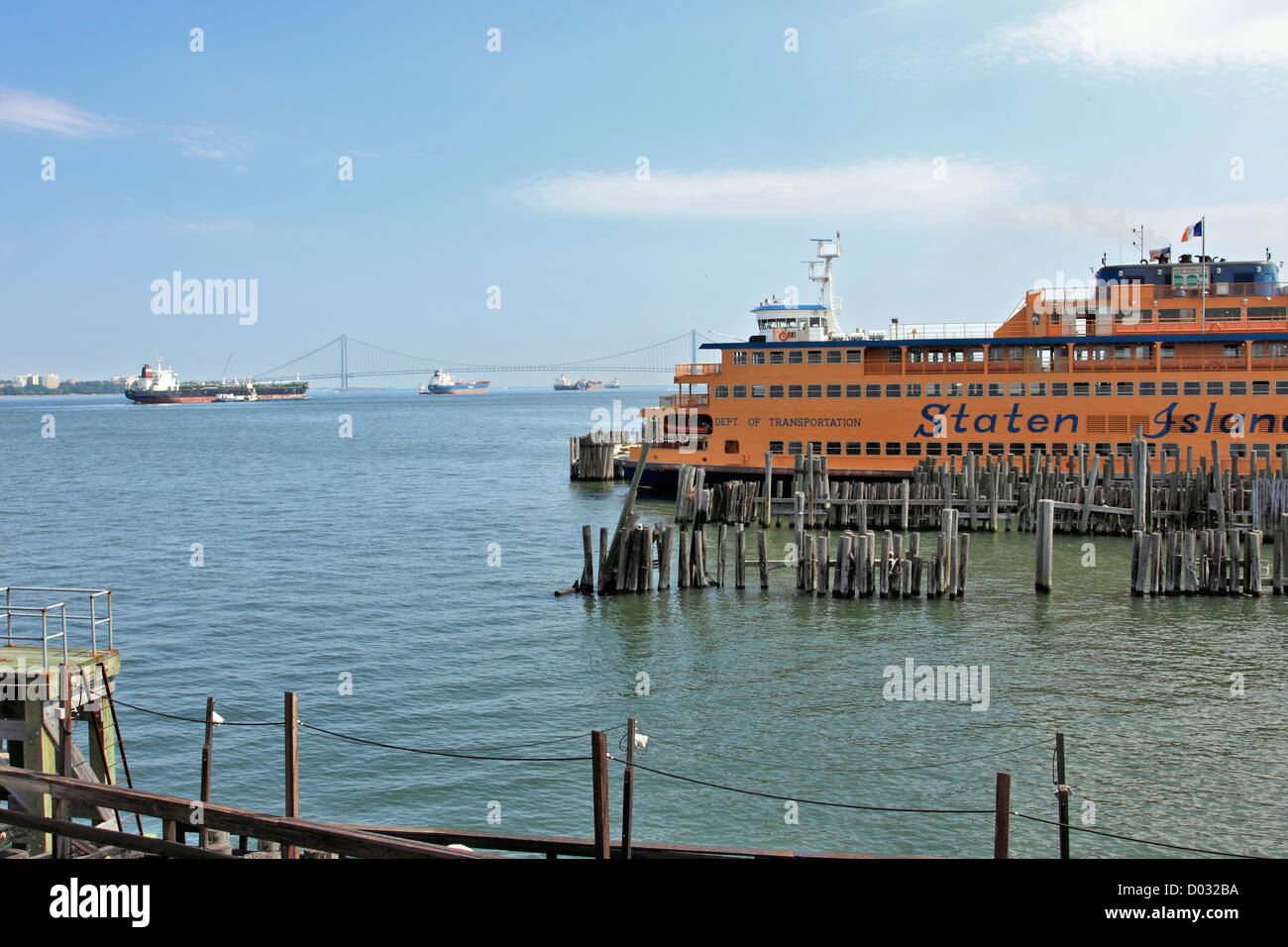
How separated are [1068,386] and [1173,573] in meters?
22.2

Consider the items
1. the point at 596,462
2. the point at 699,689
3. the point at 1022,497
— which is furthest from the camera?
the point at 596,462

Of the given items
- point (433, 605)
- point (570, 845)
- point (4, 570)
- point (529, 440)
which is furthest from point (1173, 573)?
point (529, 440)

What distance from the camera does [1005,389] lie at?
49656mm

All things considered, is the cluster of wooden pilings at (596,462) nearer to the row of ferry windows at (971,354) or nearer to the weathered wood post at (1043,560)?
the row of ferry windows at (971,354)

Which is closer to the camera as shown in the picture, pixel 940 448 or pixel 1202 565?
pixel 1202 565

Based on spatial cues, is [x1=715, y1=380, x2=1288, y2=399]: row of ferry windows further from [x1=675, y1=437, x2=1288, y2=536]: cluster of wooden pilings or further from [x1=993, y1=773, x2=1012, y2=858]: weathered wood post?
[x1=993, y1=773, x2=1012, y2=858]: weathered wood post

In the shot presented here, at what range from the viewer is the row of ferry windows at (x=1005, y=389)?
4759 cm

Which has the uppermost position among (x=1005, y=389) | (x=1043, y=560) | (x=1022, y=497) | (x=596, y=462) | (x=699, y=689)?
(x=1005, y=389)

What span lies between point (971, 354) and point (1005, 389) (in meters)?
2.29

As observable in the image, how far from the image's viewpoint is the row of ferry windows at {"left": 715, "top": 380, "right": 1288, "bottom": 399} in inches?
1874

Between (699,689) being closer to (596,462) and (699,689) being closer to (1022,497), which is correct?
(1022,497)

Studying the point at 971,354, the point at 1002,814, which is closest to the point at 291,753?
the point at 1002,814

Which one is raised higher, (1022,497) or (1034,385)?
(1034,385)

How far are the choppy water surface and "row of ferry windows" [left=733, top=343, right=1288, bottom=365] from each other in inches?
493
